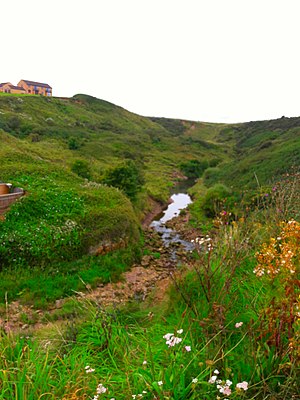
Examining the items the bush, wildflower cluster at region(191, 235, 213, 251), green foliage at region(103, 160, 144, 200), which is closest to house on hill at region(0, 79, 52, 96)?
the bush

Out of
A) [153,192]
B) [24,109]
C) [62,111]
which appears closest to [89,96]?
[62,111]

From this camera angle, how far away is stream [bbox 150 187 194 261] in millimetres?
17719

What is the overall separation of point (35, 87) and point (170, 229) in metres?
93.8

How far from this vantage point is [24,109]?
61938 millimetres

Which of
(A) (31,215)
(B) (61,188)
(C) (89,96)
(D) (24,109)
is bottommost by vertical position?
(A) (31,215)

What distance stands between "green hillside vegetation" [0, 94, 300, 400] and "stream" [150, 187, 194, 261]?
4.63ft

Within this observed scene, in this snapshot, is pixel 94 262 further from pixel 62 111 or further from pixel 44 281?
pixel 62 111

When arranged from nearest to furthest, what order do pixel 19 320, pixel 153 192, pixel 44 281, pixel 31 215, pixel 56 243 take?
pixel 19 320 → pixel 44 281 → pixel 56 243 → pixel 31 215 → pixel 153 192

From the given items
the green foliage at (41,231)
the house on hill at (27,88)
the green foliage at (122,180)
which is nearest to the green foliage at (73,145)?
the green foliage at (122,180)

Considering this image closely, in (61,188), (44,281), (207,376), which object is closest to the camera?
(207,376)

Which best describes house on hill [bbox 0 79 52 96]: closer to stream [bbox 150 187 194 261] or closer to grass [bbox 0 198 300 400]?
stream [bbox 150 187 194 261]

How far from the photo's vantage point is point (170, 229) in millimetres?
22125

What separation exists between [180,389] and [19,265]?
34.8 ft

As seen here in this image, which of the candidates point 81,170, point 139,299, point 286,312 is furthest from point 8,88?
point 286,312
